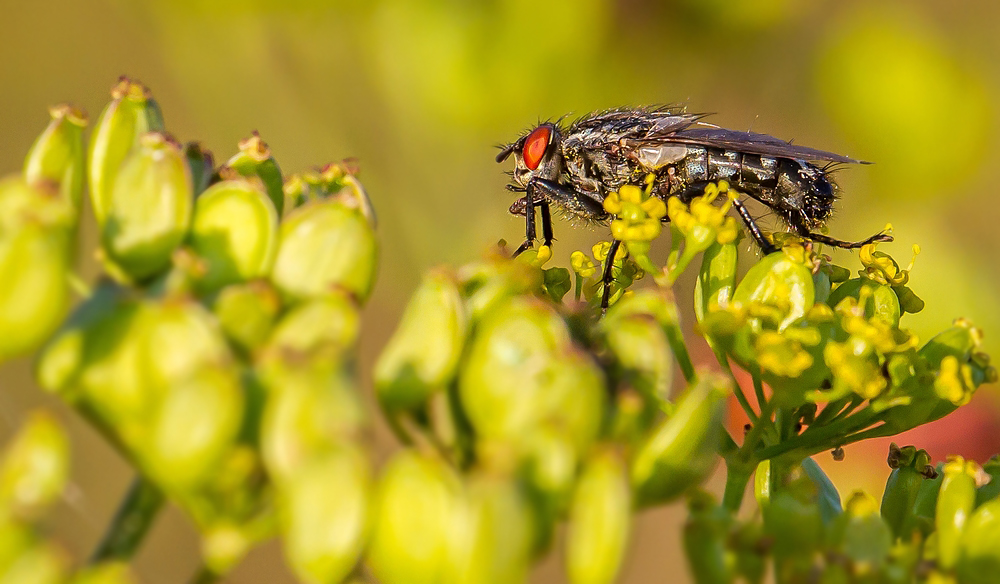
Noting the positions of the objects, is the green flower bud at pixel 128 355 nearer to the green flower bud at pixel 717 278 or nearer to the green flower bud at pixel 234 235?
the green flower bud at pixel 234 235

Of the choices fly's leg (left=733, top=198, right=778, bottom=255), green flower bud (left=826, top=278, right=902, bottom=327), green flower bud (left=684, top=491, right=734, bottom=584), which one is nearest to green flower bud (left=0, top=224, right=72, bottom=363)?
green flower bud (left=684, top=491, right=734, bottom=584)

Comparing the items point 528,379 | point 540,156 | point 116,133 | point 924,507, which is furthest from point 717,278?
point 540,156

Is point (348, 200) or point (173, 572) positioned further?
point (173, 572)

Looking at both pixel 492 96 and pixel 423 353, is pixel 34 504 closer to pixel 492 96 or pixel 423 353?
pixel 423 353

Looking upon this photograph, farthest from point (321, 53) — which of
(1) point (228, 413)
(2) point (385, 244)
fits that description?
(1) point (228, 413)

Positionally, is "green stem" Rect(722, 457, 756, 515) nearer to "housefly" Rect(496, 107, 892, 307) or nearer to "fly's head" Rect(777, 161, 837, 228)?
"housefly" Rect(496, 107, 892, 307)

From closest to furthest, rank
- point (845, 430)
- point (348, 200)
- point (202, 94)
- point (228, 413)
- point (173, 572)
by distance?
point (228, 413)
point (348, 200)
point (845, 430)
point (202, 94)
point (173, 572)

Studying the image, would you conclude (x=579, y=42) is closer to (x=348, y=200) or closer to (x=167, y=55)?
(x=167, y=55)
